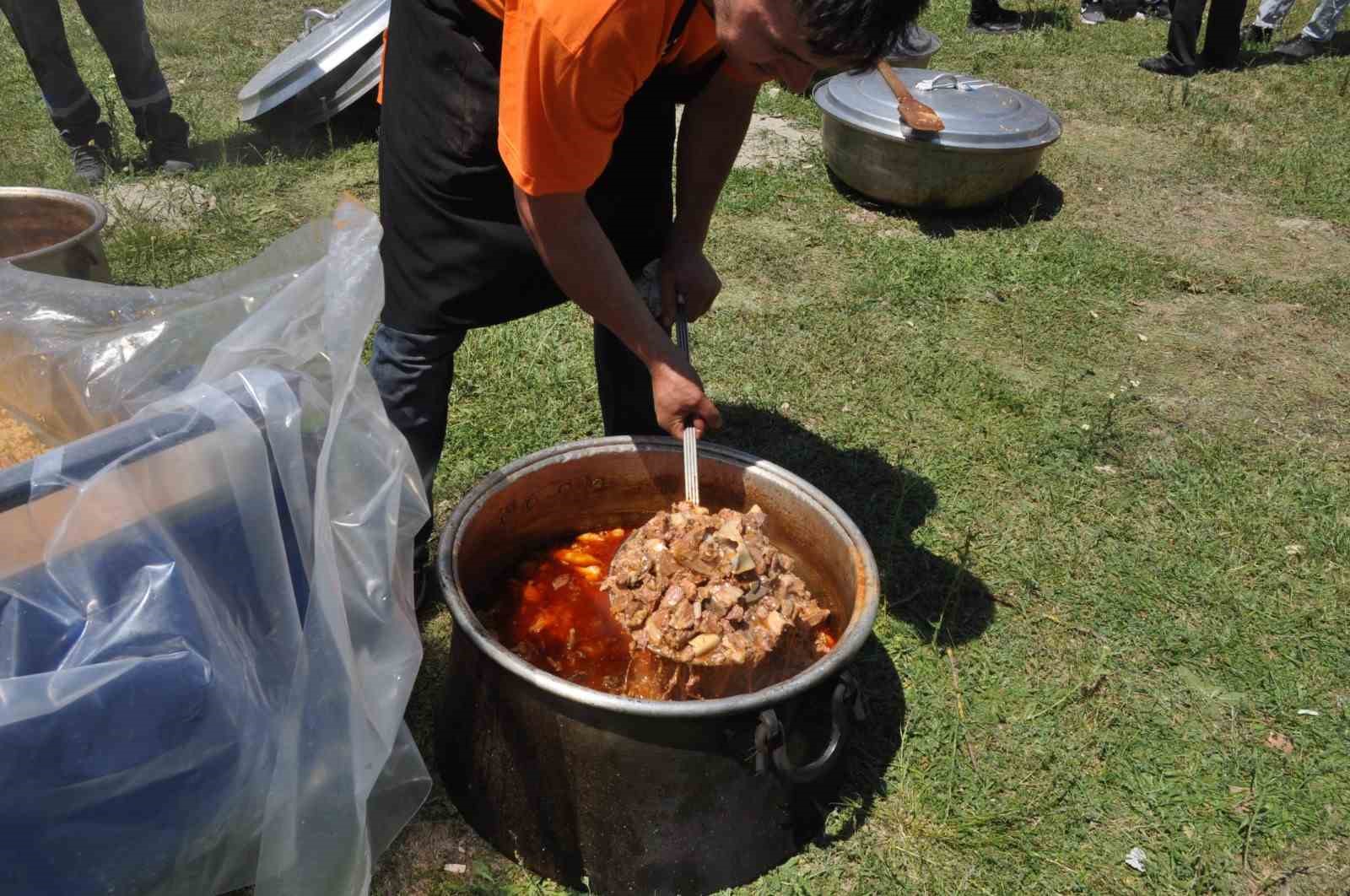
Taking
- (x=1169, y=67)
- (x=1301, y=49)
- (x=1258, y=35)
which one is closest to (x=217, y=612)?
(x=1169, y=67)

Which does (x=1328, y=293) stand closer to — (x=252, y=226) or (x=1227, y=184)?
(x=1227, y=184)

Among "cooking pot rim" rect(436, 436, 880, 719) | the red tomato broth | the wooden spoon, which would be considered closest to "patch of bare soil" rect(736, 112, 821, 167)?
the wooden spoon

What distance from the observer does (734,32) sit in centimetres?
166

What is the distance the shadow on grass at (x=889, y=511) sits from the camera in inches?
117

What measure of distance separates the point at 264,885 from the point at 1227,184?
606cm

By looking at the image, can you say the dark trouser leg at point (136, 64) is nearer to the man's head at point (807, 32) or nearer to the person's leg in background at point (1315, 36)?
the man's head at point (807, 32)

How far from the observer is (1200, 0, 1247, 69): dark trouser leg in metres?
7.55

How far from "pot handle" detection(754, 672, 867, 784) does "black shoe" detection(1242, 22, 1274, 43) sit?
8.46m

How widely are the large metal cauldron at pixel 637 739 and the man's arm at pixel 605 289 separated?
0.34m

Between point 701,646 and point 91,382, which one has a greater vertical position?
point 91,382

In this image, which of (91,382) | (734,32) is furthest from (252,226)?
(734,32)

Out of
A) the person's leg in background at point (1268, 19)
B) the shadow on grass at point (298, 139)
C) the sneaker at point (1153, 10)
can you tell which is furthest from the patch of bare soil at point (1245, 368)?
the sneaker at point (1153, 10)

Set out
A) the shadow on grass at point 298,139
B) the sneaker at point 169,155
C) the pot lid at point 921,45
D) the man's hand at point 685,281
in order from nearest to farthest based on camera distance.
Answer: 1. the man's hand at point 685,281
2. the sneaker at point 169,155
3. the shadow on grass at point 298,139
4. the pot lid at point 921,45

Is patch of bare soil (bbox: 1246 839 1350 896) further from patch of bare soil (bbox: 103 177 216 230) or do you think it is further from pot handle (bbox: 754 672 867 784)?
patch of bare soil (bbox: 103 177 216 230)
